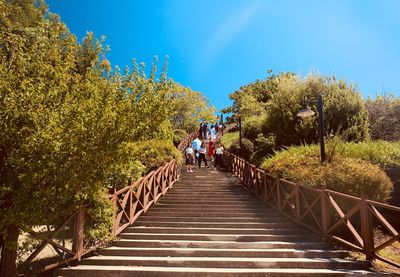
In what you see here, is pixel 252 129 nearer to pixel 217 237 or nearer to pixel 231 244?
pixel 217 237

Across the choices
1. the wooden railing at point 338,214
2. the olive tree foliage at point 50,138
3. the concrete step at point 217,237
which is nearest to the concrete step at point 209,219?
the wooden railing at point 338,214

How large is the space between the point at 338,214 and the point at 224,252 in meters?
3.55

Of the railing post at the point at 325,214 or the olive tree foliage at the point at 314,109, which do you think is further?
the olive tree foliage at the point at 314,109

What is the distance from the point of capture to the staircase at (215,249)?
639cm

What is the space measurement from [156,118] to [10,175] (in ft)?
9.10

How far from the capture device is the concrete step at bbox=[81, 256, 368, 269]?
21.8 feet

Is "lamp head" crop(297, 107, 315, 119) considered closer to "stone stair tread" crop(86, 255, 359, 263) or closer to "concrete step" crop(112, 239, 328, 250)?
"concrete step" crop(112, 239, 328, 250)

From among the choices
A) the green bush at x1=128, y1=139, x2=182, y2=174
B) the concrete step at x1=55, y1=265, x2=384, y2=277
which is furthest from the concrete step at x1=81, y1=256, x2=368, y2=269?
the green bush at x1=128, y1=139, x2=182, y2=174

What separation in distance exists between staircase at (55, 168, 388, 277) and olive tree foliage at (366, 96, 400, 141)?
10898 mm

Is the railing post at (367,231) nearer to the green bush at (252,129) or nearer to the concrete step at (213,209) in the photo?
the concrete step at (213,209)

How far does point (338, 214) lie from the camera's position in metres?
8.57

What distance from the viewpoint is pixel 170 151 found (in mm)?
17031

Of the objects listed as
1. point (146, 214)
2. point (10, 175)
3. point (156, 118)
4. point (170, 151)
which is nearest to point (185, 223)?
point (146, 214)

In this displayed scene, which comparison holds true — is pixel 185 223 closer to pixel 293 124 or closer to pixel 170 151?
pixel 170 151
